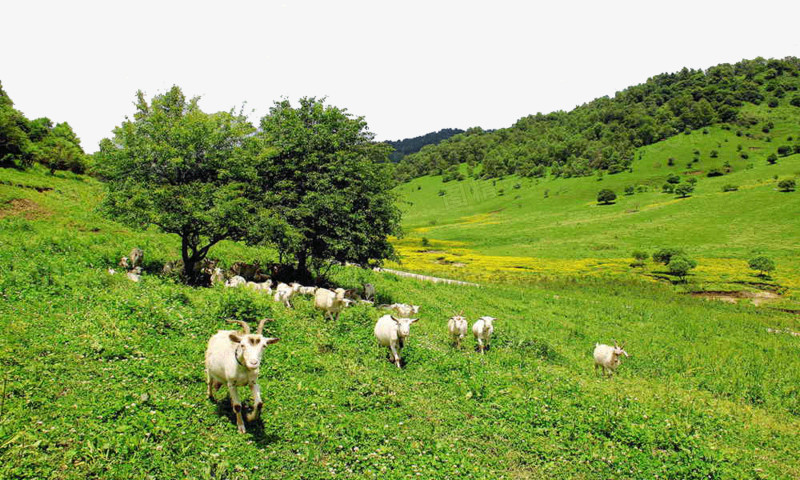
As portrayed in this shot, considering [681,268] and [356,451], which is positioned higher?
[356,451]

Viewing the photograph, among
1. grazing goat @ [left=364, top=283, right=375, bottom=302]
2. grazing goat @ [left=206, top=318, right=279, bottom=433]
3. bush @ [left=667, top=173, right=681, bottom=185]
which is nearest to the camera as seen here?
grazing goat @ [left=206, top=318, right=279, bottom=433]

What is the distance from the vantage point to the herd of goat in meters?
8.09

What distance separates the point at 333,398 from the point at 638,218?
114474mm

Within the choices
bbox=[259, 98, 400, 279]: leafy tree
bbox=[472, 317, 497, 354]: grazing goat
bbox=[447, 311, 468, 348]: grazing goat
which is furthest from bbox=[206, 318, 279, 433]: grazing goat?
bbox=[259, 98, 400, 279]: leafy tree

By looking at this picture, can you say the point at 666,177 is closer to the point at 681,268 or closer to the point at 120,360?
the point at 681,268

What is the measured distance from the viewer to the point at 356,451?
336 inches

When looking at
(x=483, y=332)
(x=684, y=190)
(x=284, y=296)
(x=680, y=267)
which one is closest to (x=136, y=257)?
(x=284, y=296)

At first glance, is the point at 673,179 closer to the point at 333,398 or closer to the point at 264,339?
the point at 333,398

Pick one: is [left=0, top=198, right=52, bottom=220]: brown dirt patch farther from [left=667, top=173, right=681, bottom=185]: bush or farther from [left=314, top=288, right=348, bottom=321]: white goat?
[left=667, top=173, right=681, bottom=185]: bush

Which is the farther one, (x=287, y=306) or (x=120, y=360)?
(x=287, y=306)

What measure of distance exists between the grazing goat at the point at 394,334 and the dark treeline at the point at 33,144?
45.1 metres

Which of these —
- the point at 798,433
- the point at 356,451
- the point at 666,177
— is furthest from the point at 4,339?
the point at 666,177

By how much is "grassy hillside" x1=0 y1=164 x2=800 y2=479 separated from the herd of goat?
2.10ft

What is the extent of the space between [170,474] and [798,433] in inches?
733
